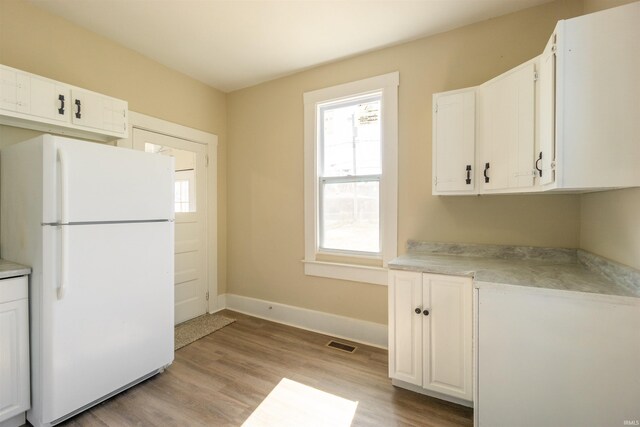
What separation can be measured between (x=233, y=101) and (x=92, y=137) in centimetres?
166

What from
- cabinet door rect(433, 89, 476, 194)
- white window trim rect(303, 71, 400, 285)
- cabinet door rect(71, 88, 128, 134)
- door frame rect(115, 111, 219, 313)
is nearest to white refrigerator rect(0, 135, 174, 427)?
cabinet door rect(71, 88, 128, 134)

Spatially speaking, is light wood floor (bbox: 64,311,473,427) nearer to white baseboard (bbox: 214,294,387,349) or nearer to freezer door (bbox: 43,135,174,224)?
white baseboard (bbox: 214,294,387,349)

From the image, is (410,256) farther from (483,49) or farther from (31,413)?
(31,413)

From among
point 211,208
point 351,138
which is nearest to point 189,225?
point 211,208

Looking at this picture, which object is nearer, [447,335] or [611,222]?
[611,222]

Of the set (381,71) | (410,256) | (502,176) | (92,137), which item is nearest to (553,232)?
(502,176)

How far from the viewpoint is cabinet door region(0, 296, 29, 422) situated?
1.53 meters

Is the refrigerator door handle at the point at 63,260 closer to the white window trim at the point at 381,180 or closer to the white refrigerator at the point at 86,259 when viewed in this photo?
the white refrigerator at the point at 86,259

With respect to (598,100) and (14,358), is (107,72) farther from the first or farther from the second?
(598,100)

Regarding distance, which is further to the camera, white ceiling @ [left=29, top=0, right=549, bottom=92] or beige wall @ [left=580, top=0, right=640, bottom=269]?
white ceiling @ [left=29, top=0, right=549, bottom=92]

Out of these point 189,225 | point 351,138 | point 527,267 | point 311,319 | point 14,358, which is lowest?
point 311,319

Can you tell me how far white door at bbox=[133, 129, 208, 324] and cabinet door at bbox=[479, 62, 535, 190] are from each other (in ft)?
9.49

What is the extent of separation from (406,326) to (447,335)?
258 mm

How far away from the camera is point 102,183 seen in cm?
176
